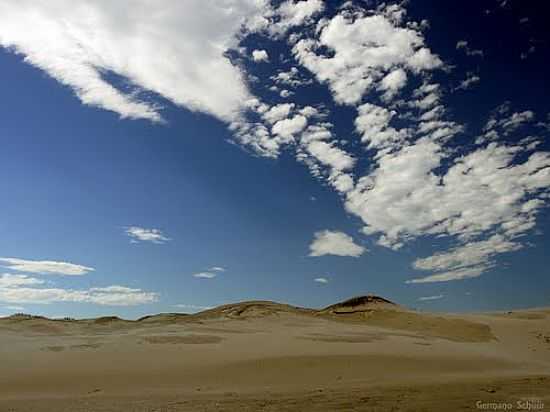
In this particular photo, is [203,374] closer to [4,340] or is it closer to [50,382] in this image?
[50,382]

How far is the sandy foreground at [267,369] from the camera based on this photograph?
8742 mm

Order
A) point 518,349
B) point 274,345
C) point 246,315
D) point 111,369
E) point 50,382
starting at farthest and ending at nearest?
1. point 246,315
2. point 518,349
3. point 274,345
4. point 111,369
5. point 50,382

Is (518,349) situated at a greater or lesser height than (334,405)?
greater

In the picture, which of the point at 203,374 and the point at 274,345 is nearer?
the point at 203,374

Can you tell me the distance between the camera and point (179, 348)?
13.8 metres

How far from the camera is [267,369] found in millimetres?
11945

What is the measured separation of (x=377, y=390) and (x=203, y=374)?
13.0ft

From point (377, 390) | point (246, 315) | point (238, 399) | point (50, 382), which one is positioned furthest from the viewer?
point (246, 315)

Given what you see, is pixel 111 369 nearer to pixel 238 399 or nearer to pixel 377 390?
pixel 238 399

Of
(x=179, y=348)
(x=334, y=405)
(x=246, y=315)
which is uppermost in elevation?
(x=246, y=315)

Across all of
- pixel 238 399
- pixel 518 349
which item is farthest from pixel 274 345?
pixel 518 349

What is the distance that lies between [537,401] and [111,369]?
8.47 metres

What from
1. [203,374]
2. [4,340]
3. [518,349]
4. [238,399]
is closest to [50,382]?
[203,374]

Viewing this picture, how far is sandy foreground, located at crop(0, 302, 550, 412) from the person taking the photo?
28.7 feet
